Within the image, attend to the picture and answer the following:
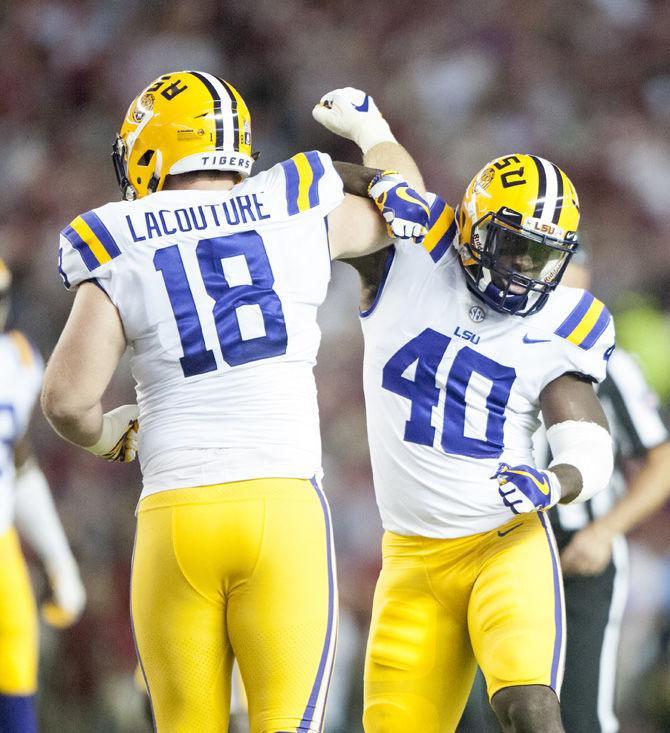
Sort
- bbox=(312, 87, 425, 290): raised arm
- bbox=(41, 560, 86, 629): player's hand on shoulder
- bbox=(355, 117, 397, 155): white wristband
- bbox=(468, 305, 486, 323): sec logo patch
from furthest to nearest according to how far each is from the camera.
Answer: bbox=(41, 560, 86, 629): player's hand on shoulder, bbox=(355, 117, 397, 155): white wristband, bbox=(468, 305, 486, 323): sec logo patch, bbox=(312, 87, 425, 290): raised arm

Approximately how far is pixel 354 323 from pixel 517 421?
2337 millimetres

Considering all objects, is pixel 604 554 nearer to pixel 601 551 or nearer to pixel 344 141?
pixel 601 551

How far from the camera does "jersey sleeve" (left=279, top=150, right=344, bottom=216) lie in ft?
6.54

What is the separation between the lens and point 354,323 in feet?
15.8

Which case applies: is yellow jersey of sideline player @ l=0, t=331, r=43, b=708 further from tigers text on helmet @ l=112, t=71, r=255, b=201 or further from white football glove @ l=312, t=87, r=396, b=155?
tigers text on helmet @ l=112, t=71, r=255, b=201

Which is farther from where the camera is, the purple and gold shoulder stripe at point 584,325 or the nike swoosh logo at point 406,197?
the purple and gold shoulder stripe at point 584,325

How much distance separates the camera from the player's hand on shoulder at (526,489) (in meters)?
2.07

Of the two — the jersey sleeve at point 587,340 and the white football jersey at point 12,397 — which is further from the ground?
the jersey sleeve at point 587,340

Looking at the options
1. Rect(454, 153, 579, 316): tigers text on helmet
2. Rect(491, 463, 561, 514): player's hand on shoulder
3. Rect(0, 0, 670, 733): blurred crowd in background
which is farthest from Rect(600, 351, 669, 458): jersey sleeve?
Rect(0, 0, 670, 733): blurred crowd in background

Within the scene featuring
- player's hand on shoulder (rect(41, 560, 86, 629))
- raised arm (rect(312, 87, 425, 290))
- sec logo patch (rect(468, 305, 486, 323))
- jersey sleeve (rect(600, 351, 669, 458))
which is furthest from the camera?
player's hand on shoulder (rect(41, 560, 86, 629))

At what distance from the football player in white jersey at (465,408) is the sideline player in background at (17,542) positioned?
4.94 ft

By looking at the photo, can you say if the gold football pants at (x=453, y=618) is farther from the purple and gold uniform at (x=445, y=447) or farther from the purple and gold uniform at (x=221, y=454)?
the purple and gold uniform at (x=221, y=454)

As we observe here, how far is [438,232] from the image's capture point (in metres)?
2.54

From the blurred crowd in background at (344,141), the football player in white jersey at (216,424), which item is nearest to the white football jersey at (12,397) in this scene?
the blurred crowd in background at (344,141)
